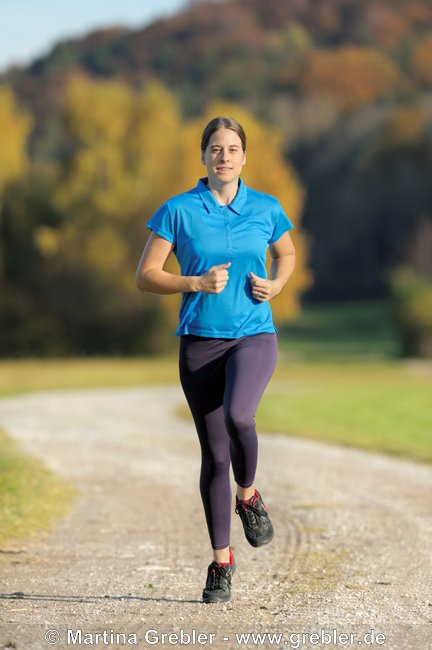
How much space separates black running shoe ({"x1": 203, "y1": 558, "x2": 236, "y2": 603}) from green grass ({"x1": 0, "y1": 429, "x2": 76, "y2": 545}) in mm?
2460

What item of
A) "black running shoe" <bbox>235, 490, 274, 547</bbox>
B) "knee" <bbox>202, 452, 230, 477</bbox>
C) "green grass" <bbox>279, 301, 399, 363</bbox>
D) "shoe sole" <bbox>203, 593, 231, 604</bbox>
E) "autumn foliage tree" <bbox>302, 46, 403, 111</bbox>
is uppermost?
"autumn foliage tree" <bbox>302, 46, 403, 111</bbox>

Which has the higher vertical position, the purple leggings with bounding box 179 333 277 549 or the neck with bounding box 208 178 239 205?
the neck with bounding box 208 178 239 205

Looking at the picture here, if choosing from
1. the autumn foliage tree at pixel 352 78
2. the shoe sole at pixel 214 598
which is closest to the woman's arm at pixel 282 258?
the shoe sole at pixel 214 598

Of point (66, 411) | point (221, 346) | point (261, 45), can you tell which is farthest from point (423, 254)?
point (261, 45)

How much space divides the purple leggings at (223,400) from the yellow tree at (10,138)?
4285cm

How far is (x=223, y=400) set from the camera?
19.4ft

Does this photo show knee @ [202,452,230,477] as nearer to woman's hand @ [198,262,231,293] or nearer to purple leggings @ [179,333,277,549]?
purple leggings @ [179,333,277,549]

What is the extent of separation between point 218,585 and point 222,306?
1386 millimetres

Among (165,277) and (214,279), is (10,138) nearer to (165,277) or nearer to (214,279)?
(165,277)

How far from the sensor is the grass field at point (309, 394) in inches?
403

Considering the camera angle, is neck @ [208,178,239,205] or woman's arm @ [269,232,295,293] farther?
woman's arm @ [269,232,295,293]

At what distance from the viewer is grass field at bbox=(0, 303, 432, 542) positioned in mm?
10242

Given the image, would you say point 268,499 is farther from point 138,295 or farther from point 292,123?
point 292,123


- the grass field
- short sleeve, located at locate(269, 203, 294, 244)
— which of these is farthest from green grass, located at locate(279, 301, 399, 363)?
short sleeve, located at locate(269, 203, 294, 244)
